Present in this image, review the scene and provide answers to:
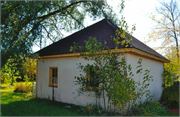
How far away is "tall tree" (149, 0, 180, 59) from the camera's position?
2145 cm

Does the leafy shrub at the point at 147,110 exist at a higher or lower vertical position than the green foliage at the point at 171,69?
lower

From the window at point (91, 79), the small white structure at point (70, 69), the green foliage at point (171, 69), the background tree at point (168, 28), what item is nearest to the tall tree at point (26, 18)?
the small white structure at point (70, 69)

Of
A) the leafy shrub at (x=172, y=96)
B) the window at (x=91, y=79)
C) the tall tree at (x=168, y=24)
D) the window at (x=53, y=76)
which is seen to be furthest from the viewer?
the tall tree at (x=168, y=24)

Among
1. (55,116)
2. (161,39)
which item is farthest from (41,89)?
(161,39)

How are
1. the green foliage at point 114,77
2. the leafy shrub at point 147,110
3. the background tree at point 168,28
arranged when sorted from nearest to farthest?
the green foliage at point 114,77 → the leafy shrub at point 147,110 → the background tree at point 168,28

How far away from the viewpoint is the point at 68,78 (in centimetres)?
973

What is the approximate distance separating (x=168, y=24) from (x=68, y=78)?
712 inches

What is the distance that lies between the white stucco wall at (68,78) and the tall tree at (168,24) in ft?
35.7

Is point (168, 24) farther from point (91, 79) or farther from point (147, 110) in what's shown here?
point (91, 79)

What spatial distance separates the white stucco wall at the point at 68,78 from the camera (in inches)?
350

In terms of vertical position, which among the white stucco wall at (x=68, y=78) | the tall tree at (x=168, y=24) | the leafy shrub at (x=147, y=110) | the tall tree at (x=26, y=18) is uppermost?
the tall tree at (x=168, y=24)

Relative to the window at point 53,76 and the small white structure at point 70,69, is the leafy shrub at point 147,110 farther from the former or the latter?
the window at point 53,76

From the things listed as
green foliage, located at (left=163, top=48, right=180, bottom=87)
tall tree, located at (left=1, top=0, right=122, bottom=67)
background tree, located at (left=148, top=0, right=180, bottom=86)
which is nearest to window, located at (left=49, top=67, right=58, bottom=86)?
tall tree, located at (left=1, top=0, right=122, bottom=67)

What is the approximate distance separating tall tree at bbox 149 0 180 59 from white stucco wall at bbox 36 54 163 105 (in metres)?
10.9
